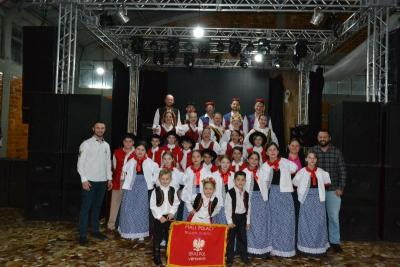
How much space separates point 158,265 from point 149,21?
430 inches

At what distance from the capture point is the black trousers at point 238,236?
4.35m

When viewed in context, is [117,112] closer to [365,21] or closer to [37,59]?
[37,59]

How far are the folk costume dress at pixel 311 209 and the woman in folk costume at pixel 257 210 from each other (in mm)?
438

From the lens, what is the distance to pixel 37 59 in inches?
260

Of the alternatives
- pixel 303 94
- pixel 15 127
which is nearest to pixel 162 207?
pixel 303 94

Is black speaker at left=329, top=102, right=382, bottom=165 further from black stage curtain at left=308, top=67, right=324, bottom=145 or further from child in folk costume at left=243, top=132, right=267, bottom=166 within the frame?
black stage curtain at left=308, top=67, right=324, bottom=145

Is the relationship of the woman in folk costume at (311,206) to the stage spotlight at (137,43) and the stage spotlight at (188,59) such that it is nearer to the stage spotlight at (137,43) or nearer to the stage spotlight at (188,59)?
the stage spotlight at (137,43)

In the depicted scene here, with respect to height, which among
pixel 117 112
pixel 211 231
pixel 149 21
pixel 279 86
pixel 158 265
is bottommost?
pixel 158 265

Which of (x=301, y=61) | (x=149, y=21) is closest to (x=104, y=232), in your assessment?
(x=301, y=61)

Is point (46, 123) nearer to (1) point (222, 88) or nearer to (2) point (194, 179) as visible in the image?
(2) point (194, 179)

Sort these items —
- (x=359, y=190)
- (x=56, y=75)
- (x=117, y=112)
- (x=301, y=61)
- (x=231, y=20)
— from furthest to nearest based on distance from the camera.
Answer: (x=231, y=20)
(x=301, y=61)
(x=117, y=112)
(x=56, y=75)
(x=359, y=190)

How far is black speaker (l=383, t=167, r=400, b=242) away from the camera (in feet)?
18.0

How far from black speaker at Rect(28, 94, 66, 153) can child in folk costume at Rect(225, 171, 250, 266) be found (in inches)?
117

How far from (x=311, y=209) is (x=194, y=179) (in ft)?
4.72
